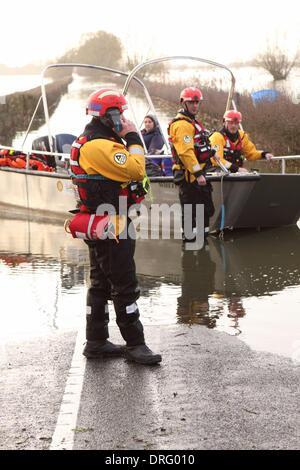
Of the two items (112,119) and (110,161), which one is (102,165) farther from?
(112,119)

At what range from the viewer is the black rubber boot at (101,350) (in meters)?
5.01

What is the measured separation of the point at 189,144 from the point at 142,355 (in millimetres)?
4708

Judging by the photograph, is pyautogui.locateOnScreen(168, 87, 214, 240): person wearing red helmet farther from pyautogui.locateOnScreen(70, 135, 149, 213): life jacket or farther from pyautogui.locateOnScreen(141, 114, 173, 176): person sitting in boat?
pyautogui.locateOnScreen(70, 135, 149, 213): life jacket

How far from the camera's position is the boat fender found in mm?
4824

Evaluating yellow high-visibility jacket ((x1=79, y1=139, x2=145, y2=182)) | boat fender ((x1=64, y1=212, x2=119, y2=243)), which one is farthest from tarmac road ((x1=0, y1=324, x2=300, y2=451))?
yellow high-visibility jacket ((x1=79, y1=139, x2=145, y2=182))

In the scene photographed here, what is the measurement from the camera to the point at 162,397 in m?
4.23

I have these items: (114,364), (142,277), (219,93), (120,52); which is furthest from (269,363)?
(120,52)

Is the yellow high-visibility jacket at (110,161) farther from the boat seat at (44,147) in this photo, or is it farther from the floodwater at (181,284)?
the boat seat at (44,147)

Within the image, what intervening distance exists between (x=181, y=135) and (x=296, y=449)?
6.03 m

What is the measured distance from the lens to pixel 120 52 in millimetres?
61281

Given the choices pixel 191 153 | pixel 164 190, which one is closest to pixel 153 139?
pixel 164 190

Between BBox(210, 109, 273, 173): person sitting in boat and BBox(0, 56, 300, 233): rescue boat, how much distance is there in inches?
8.8

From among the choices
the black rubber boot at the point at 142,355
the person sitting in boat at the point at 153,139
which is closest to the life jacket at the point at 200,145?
the person sitting in boat at the point at 153,139
